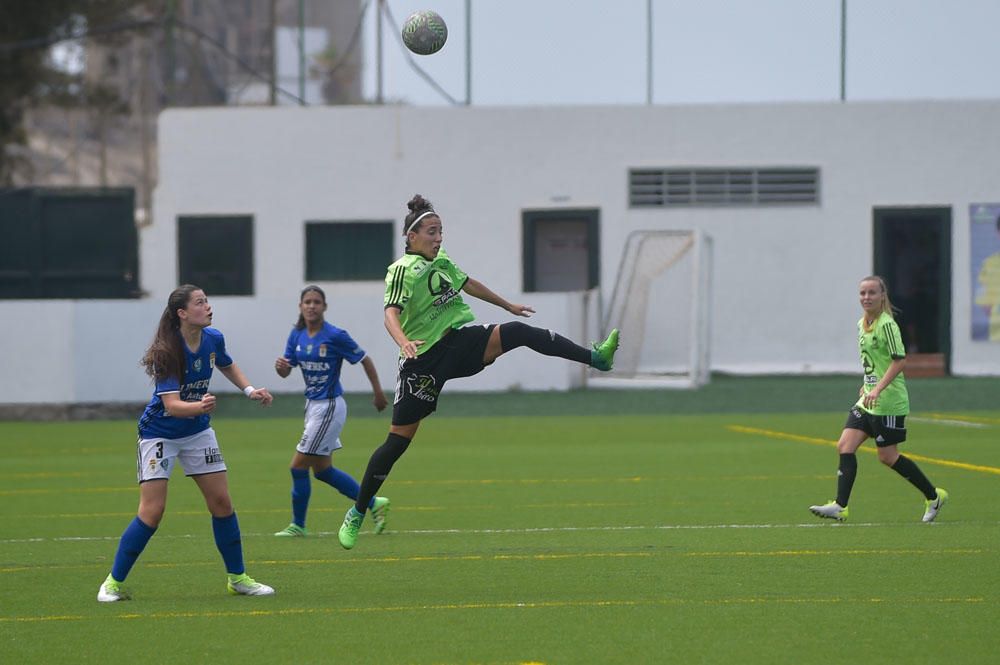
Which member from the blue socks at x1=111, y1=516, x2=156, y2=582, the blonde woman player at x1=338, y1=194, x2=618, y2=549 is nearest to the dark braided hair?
the blue socks at x1=111, y1=516, x2=156, y2=582

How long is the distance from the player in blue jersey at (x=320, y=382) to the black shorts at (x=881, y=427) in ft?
11.9

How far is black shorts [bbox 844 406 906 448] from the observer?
38.7 feet

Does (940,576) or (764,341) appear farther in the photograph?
(764,341)

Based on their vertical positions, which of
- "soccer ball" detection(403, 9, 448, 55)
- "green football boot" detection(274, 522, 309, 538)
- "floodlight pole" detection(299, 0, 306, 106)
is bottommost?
"green football boot" detection(274, 522, 309, 538)

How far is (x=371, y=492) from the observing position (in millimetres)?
10227

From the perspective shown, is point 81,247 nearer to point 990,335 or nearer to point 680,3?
point 680,3

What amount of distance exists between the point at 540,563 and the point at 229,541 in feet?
6.79

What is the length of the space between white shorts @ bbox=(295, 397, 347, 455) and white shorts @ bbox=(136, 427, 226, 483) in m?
3.13

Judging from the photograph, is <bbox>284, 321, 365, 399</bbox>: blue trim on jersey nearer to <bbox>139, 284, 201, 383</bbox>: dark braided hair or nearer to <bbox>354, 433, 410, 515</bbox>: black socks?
<bbox>354, 433, 410, 515</bbox>: black socks

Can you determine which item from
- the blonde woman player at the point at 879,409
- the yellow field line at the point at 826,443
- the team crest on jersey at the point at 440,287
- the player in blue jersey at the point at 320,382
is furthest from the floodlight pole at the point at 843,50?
the team crest on jersey at the point at 440,287

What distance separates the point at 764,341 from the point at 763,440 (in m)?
10.8

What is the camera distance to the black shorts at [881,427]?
465 inches

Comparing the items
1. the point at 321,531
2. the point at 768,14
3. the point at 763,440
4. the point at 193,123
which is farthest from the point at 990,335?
the point at 321,531

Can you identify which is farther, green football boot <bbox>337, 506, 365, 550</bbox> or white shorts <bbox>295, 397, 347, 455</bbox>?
white shorts <bbox>295, 397, 347, 455</bbox>
